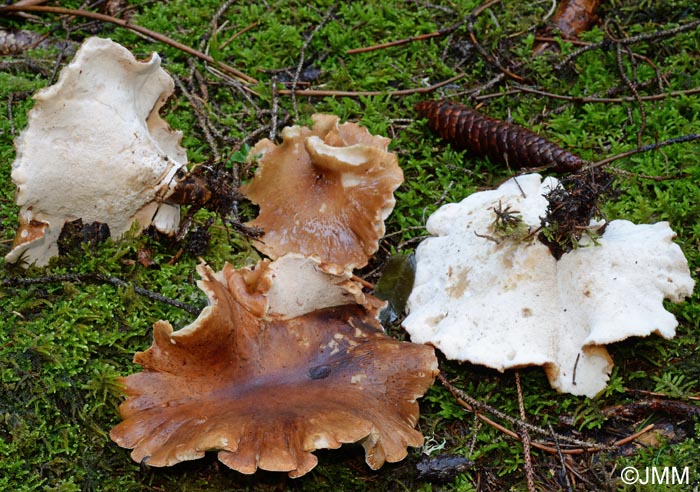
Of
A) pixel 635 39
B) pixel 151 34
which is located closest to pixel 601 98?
pixel 635 39

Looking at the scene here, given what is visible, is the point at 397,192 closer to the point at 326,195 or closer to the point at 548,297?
the point at 326,195

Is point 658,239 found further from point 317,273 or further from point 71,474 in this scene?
point 71,474

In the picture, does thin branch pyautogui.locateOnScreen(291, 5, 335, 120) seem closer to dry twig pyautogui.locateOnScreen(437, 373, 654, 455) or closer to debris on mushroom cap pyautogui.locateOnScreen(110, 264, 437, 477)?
debris on mushroom cap pyautogui.locateOnScreen(110, 264, 437, 477)

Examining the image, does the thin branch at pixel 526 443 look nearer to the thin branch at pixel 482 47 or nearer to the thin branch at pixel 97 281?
the thin branch at pixel 97 281

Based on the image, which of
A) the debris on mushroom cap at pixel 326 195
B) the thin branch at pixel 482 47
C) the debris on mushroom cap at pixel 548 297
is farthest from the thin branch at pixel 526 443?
the thin branch at pixel 482 47

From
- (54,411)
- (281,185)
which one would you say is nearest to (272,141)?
(281,185)

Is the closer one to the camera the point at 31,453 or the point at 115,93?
the point at 31,453
